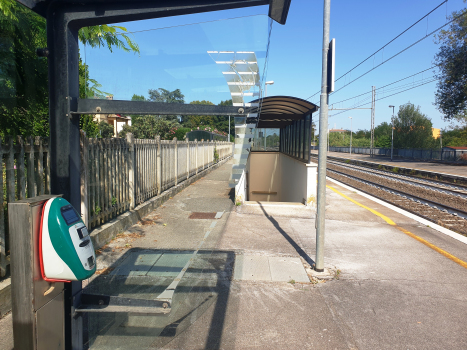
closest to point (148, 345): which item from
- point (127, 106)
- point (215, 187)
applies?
point (127, 106)

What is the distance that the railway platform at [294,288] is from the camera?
11.1ft

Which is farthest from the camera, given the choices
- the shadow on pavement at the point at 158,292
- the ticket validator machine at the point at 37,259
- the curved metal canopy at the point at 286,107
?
the curved metal canopy at the point at 286,107

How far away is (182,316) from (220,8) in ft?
9.88

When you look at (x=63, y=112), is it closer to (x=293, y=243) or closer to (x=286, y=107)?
(x=293, y=243)

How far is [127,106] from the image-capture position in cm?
282

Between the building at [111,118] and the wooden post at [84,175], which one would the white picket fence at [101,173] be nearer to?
the wooden post at [84,175]

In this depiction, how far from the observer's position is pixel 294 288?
451cm

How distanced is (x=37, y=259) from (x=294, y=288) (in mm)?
3194

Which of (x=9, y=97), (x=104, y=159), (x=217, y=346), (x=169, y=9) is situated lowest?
(x=217, y=346)

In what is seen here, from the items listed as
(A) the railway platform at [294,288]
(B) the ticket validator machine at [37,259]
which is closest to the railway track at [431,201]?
(A) the railway platform at [294,288]

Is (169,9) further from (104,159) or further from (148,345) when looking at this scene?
(104,159)

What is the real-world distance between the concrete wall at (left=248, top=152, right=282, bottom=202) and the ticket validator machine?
15.8 meters

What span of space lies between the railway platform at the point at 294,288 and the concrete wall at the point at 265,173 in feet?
32.3

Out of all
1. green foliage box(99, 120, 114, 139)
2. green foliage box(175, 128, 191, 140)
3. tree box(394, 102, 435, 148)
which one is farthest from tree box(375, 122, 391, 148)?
green foliage box(99, 120, 114, 139)
